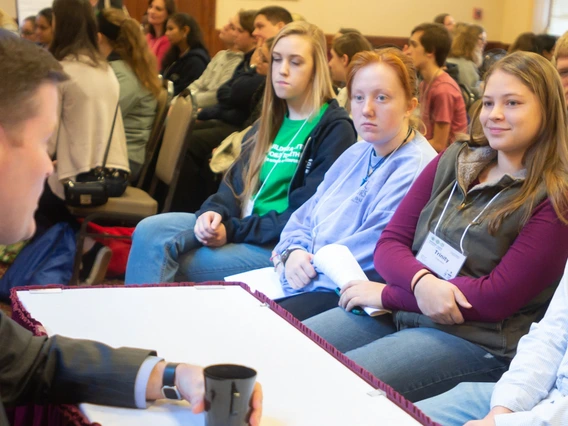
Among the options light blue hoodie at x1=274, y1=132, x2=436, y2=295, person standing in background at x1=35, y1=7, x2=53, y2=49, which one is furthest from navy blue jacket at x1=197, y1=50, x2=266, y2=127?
light blue hoodie at x1=274, y1=132, x2=436, y2=295

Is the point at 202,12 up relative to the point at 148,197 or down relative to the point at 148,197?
up

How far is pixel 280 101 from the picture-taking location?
9.68 feet

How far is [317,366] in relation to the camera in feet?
4.63

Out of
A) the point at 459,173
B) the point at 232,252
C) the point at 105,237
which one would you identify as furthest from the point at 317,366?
the point at 105,237

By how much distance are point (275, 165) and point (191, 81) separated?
338 centimetres

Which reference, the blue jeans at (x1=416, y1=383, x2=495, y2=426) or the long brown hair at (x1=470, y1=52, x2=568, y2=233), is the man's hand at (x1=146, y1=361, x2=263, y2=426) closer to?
the blue jeans at (x1=416, y1=383, x2=495, y2=426)

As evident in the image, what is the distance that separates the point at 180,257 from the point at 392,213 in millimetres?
873

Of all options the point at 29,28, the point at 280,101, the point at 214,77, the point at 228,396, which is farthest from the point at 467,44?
the point at 228,396

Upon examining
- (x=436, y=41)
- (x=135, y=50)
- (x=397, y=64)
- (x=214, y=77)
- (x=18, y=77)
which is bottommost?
(x=214, y=77)

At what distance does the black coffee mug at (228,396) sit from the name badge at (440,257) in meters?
0.96

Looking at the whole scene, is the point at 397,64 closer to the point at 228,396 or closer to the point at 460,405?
the point at 460,405

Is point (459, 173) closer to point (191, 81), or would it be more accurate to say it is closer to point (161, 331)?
point (161, 331)

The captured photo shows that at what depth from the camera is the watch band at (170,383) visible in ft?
4.00

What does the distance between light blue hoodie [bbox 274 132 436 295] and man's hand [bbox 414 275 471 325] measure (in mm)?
402
